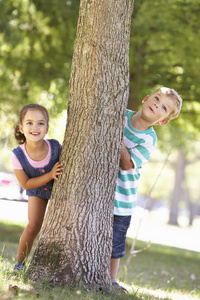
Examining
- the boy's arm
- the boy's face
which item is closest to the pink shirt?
the boy's arm

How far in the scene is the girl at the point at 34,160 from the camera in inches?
146

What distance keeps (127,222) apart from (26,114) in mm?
1430

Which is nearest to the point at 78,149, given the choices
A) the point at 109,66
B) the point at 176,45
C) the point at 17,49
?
the point at 109,66

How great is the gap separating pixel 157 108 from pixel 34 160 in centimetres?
123

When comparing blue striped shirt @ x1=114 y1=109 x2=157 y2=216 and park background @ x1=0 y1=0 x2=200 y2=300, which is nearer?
blue striped shirt @ x1=114 y1=109 x2=157 y2=216

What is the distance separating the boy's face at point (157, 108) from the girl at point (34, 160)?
2.89 ft

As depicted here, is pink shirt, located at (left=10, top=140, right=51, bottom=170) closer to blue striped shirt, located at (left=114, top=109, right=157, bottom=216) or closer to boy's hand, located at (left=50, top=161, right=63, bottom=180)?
boy's hand, located at (left=50, top=161, right=63, bottom=180)

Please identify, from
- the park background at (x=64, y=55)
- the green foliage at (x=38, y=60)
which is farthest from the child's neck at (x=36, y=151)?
the green foliage at (x=38, y=60)

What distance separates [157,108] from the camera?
3.96 metres

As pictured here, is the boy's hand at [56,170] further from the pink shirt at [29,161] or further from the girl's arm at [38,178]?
the pink shirt at [29,161]

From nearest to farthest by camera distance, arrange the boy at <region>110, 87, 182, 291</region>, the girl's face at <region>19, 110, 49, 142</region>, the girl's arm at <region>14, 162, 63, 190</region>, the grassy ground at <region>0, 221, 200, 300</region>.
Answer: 1. the grassy ground at <region>0, 221, 200, 300</region>
2. the girl's arm at <region>14, 162, 63, 190</region>
3. the girl's face at <region>19, 110, 49, 142</region>
4. the boy at <region>110, 87, 182, 291</region>

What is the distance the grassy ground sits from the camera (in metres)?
3.06

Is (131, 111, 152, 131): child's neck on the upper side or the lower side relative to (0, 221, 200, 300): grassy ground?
upper

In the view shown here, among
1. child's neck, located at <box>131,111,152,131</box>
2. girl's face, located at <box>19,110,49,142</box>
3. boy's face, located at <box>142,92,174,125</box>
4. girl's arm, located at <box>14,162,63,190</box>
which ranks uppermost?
boy's face, located at <box>142,92,174,125</box>
